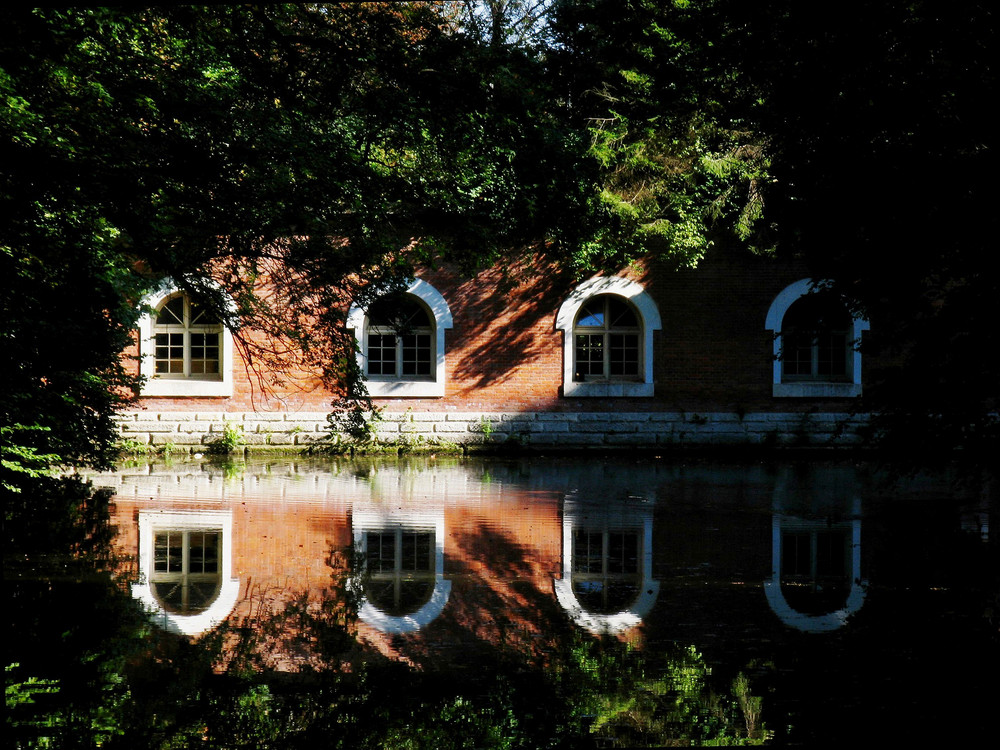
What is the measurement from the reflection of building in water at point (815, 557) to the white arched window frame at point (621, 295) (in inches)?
222

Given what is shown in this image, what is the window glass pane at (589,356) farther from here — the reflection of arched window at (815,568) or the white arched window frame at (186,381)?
the reflection of arched window at (815,568)

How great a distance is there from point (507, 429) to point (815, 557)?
999cm

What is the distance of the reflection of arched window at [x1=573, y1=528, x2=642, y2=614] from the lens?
680 centimetres

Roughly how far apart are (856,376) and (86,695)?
Answer: 55.1 ft

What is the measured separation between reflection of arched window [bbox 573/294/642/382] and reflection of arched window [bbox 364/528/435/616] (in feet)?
32.1

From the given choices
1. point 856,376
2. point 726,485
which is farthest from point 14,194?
point 856,376

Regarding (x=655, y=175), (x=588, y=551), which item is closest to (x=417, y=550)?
(x=588, y=551)

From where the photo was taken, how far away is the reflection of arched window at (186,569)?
6.66 metres

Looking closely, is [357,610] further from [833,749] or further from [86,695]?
[833,749]

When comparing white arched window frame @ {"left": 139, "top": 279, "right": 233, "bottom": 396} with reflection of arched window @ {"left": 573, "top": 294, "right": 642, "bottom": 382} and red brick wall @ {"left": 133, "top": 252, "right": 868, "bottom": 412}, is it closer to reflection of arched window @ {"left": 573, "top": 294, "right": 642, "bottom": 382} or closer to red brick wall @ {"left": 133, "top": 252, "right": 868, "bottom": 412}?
red brick wall @ {"left": 133, "top": 252, "right": 868, "bottom": 412}

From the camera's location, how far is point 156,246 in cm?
773

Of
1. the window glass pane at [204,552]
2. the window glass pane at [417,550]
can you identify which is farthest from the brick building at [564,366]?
the window glass pane at [204,552]

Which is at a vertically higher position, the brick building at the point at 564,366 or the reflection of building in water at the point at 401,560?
the brick building at the point at 564,366

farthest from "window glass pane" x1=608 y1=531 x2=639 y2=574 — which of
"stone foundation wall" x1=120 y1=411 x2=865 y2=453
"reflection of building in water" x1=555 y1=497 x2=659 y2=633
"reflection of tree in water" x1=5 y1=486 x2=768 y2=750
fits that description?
"stone foundation wall" x1=120 y1=411 x2=865 y2=453
